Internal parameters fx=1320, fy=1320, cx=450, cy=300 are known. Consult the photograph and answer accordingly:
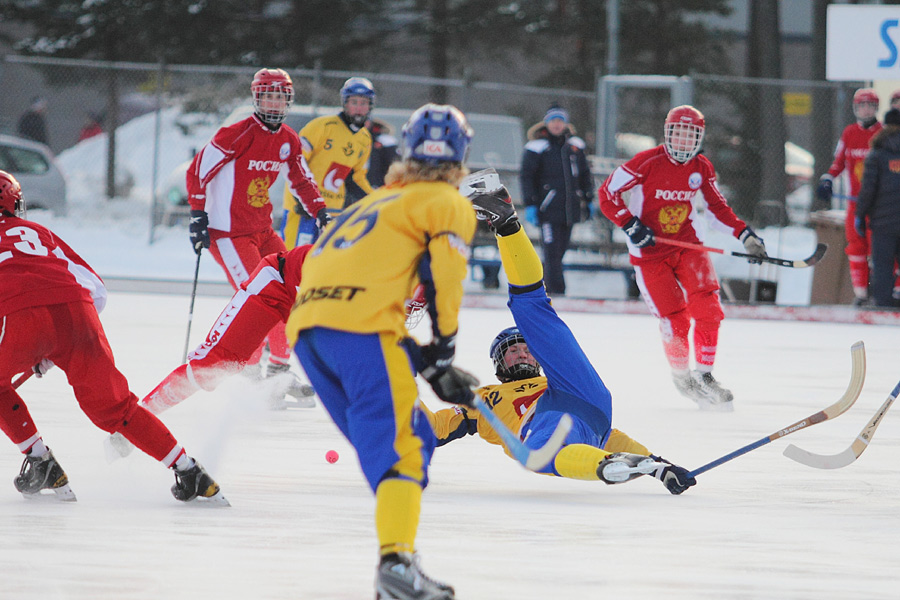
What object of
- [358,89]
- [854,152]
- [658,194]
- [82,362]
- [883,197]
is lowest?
[82,362]

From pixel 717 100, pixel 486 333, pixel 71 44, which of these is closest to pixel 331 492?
pixel 486 333

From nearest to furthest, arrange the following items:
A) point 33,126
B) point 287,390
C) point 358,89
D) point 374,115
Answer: point 287,390 → point 358,89 → point 374,115 → point 33,126

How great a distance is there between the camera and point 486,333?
967 cm

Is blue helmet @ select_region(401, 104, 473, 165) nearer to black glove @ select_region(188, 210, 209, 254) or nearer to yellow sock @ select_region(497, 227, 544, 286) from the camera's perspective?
yellow sock @ select_region(497, 227, 544, 286)

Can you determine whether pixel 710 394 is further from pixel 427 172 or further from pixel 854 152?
pixel 854 152

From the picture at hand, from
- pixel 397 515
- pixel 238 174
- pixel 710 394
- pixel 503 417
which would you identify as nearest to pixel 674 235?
pixel 710 394

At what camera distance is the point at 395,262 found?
3.36 meters

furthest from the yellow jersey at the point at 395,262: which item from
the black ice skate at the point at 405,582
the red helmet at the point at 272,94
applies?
the red helmet at the point at 272,94

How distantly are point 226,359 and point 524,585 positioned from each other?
2.22m

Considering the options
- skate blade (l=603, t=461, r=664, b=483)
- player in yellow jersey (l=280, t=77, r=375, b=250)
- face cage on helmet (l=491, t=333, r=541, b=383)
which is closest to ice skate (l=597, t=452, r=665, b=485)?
skate blade (l=603, t=461, r=664, b=483)

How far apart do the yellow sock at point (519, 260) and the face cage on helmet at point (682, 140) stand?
2.48m

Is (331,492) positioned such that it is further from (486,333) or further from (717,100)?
(717,100)

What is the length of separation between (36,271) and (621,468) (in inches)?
80.3

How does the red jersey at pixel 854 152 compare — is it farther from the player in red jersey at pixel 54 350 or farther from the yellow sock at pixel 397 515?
the yellow sock at pixel 397 515
